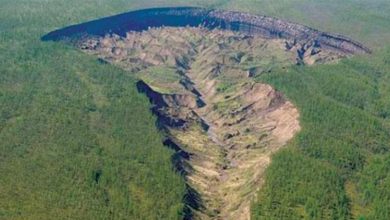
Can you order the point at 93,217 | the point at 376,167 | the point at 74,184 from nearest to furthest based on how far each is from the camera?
the point at 93,217 → the point at 74,184 → the point at 376,167

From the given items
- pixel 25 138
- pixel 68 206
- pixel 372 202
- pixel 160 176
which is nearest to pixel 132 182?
pixel 160 176

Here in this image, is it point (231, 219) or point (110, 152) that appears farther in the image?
point (110, 152)

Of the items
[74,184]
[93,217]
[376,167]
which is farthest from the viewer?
[376,167]

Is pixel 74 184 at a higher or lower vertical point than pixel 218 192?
higher

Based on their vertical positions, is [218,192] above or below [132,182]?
below

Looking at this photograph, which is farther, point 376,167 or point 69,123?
point 69,123

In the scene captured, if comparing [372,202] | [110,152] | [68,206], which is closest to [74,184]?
[68,206]

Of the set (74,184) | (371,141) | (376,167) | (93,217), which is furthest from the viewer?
(371,141)

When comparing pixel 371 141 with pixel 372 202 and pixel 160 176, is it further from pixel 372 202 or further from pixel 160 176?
pixel 160 176

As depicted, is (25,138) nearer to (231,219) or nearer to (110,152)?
(110,152)
